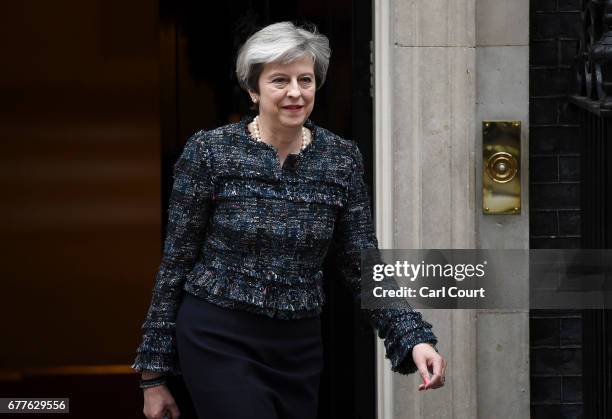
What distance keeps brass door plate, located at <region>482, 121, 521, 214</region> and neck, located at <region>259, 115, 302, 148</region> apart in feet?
5.99

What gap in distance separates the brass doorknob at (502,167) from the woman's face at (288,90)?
1.90 m

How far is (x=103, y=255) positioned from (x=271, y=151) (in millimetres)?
6785

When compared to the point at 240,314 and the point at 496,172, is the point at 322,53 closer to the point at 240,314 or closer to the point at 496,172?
the point at 240,314

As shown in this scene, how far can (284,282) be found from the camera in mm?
4117

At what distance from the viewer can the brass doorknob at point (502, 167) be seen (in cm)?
588

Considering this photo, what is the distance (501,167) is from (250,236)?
2.06m

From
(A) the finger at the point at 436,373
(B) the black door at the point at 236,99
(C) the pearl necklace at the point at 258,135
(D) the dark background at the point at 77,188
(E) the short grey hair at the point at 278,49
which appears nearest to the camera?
(A) the finger at the point at 436,373

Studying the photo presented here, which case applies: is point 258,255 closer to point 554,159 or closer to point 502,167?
point 502,167

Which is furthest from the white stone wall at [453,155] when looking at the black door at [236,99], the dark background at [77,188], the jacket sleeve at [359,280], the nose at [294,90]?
the dark background at [77,188]

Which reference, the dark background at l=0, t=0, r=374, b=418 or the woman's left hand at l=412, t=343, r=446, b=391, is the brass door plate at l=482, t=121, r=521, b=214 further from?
the dark background at l=0, t=0, r=374, b=418

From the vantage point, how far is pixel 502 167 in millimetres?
5891

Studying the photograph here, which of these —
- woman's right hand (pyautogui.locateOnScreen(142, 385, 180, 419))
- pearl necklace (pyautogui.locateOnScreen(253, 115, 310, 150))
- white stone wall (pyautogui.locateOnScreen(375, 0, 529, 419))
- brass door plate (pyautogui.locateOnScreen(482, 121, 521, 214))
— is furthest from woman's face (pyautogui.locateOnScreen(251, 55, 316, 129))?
brass door plate (pyautogui.locateOnScreen(482, 121, 521, 214))

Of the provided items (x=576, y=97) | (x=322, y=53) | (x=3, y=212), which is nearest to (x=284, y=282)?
(x=322, y=53)

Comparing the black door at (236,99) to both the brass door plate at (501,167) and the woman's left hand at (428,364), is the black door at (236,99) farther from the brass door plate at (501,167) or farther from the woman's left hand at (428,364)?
the woman's left hand at (428,364)
